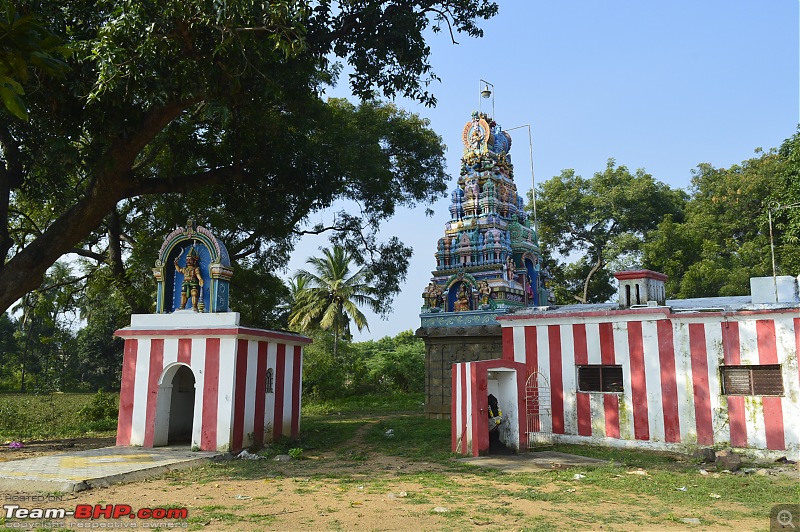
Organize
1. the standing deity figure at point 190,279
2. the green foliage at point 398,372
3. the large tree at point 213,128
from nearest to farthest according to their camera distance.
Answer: the large tree at point 213,128 → the standing deity figure at point 190,279 → the green foliage at point 398,372

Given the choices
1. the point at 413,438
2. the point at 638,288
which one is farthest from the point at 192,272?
→ the point at 638,288

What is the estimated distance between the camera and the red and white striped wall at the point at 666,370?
40.3 ft

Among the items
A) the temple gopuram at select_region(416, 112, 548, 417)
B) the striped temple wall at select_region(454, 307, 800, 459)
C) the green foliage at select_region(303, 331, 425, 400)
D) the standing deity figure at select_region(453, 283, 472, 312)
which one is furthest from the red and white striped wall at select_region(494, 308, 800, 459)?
the green foliage at select_region(303, 331, 425, 400)

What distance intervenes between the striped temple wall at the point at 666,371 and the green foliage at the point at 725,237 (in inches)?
554

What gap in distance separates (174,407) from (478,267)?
1192cm

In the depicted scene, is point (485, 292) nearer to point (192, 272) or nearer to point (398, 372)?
point (192, 272)

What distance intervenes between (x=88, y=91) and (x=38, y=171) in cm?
362

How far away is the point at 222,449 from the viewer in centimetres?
1298

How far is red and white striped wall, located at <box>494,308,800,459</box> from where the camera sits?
1229cm

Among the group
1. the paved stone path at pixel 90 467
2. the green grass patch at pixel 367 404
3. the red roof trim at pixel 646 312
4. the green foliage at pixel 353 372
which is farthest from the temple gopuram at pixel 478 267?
the paved stone path at pixel 90 467

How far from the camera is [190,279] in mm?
14602

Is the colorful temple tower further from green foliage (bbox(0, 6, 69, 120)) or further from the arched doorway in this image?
green foliage (bbox(0, 6, 69, 120))

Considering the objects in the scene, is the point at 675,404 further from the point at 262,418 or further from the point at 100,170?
the point at 100,170

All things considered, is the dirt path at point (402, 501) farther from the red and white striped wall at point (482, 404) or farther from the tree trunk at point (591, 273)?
the tree trunk at point (591, 273)
